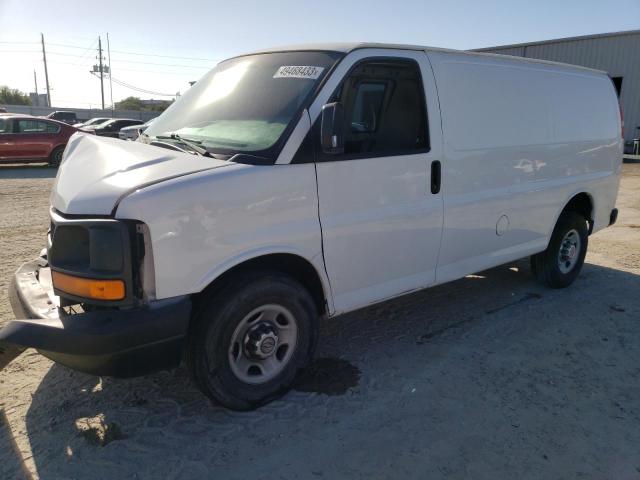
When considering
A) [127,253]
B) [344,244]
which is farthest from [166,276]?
[344,244]

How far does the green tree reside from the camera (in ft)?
268

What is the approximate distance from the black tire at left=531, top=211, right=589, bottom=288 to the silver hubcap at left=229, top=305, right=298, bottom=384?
3326mm

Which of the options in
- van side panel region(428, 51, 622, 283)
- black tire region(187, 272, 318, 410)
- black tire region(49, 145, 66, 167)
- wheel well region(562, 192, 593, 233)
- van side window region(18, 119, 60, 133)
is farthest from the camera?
black tire region(49, 145, 66, 167)

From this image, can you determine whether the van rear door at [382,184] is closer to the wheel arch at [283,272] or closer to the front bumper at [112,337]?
the wheel arch at [283,272]

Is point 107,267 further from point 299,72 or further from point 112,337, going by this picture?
point 299,72

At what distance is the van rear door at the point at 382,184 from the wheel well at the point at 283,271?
117 mm

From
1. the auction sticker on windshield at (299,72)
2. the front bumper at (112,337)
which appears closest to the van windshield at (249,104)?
the auction sticker on windshield at (299,72)

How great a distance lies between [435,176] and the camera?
387cm

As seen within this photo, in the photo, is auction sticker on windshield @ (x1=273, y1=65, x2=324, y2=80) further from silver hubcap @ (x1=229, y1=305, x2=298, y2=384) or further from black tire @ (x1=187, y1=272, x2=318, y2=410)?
silver hubcap @ (x1=229, y1=305, x2=298, y2=384)

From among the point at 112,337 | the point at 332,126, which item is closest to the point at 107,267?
the point at 112,337

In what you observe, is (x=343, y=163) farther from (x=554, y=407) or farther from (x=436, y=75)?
(x=554, y=407)

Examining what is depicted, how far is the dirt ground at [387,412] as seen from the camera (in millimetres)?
2762

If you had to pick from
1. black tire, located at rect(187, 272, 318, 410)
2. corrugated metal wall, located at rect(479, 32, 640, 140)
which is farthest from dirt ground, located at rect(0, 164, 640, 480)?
corrugated metal wall, located at rect(479, 32, 640, 140)

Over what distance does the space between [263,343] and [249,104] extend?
1.55 metres
